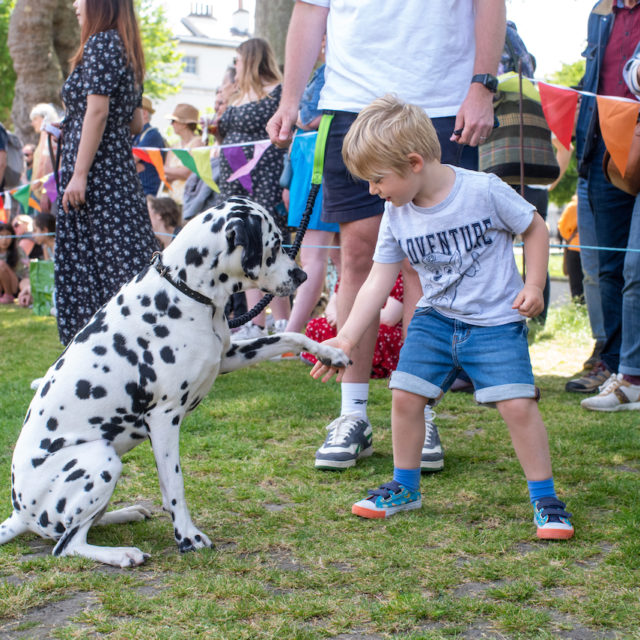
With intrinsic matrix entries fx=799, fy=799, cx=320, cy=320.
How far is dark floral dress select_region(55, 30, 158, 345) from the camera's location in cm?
506

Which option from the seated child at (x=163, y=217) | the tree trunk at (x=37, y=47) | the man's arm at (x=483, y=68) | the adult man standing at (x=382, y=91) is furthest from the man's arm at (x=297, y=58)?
the tree trunk at (x=37, y=47)

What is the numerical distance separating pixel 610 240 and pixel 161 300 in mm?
3625

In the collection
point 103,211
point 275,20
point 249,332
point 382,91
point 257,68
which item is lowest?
point 249,332

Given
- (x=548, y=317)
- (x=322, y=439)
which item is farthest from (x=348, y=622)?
(x=548, y=317)

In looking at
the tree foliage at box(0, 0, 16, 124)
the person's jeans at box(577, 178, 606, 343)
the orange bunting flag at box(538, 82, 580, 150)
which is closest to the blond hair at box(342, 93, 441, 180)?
the orange bunting flag at box(538, 82, 580, 150)

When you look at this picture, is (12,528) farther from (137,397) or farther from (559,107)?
(559,107)

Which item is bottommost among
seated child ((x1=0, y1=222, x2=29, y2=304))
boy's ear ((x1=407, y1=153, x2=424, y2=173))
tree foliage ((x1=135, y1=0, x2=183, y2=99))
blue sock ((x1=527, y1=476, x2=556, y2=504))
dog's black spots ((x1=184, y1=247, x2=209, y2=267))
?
seated child ((x1=0, y1=222, x2=29, y2=304))

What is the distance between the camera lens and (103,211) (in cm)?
523

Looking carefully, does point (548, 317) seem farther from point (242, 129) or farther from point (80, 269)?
point (80, 269)

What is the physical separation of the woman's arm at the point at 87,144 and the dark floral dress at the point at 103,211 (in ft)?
0.22

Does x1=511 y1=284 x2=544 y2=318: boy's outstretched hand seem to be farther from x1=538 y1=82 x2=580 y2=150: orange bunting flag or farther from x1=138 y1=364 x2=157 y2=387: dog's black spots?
x1=538 y1=82 x2=580 y2=150: orange bunting flag

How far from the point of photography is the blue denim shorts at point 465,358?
118 inches

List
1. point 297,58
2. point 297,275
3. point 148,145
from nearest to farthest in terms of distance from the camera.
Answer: point 297,275, point 297,58, point 148,145

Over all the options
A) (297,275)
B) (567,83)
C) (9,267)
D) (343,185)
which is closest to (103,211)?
(343,185)
